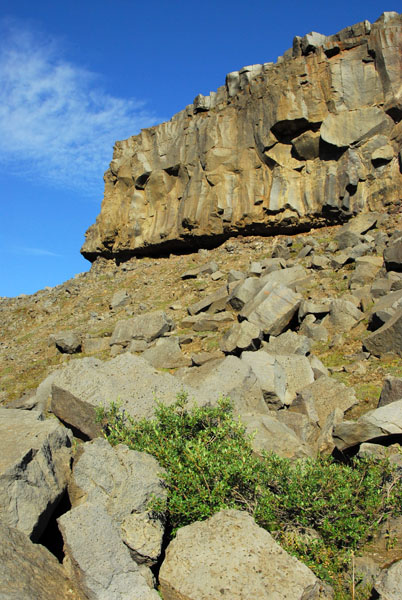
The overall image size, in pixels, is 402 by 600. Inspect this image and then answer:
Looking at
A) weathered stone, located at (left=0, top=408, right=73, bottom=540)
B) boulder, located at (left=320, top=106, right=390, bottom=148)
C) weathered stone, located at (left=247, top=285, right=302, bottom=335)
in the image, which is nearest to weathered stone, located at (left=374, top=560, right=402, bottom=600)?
weathered stone, located at (left=0, top=408, right=73, bottom=540)

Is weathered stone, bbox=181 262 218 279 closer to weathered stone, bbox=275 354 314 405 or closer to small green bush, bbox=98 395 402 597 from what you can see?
weathered stone, bbox=275 354 314 405

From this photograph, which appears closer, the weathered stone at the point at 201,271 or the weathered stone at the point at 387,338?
the weathered stone at the point at 387,338

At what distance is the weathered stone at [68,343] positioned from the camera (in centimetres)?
1585

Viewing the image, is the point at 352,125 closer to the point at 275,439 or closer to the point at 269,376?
the point at 269,376

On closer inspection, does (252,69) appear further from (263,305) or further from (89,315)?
(263,305)

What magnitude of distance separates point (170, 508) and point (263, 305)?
324 inches

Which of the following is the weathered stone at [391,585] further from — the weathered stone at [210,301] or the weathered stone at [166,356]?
the weathered stone at [210,301]

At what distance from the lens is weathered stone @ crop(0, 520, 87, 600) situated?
353 cm

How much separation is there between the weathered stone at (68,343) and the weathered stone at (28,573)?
11813mm

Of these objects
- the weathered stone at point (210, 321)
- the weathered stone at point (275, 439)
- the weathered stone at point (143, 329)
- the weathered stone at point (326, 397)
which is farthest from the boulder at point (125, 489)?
the weathered stone at point (210, 321)

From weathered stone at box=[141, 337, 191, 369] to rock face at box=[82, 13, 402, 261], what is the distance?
1252 centimetres

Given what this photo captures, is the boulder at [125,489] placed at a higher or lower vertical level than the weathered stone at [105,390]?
lower

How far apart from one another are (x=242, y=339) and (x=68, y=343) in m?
7.41

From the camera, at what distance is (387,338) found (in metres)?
9.93
